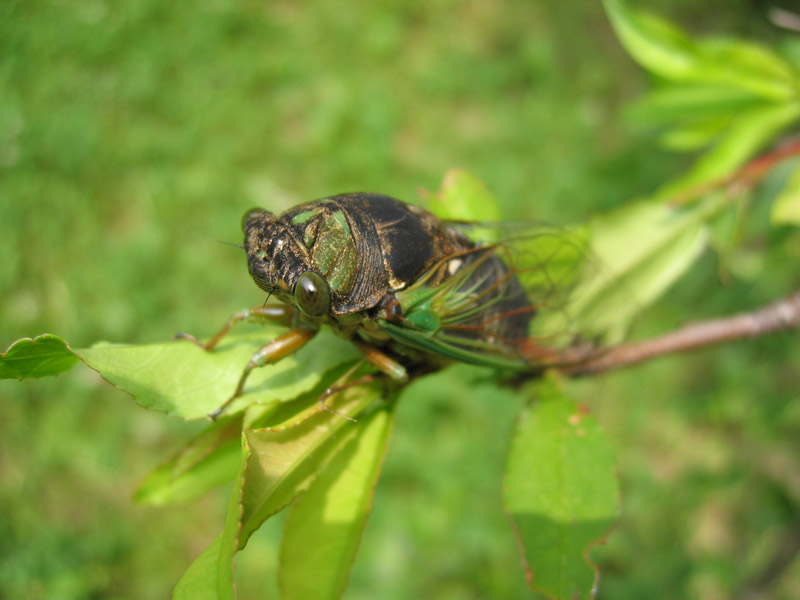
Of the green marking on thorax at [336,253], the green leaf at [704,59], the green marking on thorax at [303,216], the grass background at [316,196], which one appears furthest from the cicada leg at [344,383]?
the grass background at [316,196]

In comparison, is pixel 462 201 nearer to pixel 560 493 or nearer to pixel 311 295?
pixel 311 295

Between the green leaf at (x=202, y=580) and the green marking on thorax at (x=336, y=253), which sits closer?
the green leaf at (x=202, y=580)

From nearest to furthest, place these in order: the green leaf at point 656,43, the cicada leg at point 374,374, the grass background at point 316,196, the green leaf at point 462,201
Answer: the cicada leg at point 374,374 < the green leaf at point 462,201 < the green leaf at point 656,43 < the grass background at point 316,196

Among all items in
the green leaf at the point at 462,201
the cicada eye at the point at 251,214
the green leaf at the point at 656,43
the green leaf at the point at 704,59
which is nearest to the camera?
the cicada eye at the point at 251,214

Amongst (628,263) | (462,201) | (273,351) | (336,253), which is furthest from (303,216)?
(628,263)

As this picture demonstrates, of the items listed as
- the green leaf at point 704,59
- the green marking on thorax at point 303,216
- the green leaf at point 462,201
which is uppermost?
the green leaf at point 704,59

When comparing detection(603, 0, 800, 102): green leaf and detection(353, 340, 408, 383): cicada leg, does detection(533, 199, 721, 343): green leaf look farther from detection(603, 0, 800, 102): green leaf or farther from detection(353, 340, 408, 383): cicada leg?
detection(353, 340, 408, 383): cicada leg

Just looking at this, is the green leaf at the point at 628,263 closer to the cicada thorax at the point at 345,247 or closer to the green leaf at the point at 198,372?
the cicada thorax at the point at 345,247

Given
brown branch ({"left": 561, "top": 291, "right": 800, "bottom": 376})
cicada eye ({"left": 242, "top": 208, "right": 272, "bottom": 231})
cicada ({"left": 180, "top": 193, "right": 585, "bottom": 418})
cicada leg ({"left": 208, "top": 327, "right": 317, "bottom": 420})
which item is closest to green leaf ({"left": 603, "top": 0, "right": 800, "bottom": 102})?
brown branch ({"left": 561, "top": 291, "right": 800, "bottom": 376})

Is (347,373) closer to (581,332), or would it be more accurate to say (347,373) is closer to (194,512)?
(581,332)
